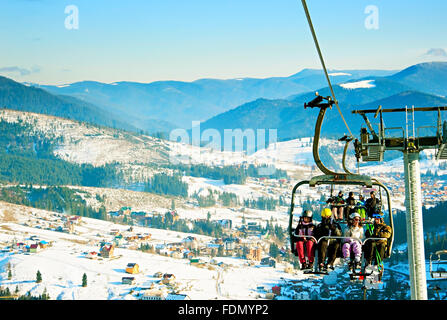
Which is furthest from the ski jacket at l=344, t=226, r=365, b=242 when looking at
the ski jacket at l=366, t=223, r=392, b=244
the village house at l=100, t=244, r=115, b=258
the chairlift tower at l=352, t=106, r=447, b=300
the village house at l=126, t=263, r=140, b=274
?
the village house at l=100, t=244, r=115, b=258

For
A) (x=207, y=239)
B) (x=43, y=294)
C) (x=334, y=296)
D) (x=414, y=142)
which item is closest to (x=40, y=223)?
(x=207, y=239)

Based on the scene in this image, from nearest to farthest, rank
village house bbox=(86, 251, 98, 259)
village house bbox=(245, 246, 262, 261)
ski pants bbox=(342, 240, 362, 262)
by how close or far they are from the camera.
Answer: ski pants bbox=(342, 240, 362, 262) < village house bbox=(86, 251, 98, 259) < village house bbox=(245, 246, 262, 261)

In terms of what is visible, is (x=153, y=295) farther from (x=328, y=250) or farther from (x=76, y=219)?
(x=328, y=250)

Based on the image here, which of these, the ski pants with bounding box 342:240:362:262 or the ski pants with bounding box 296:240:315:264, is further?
the ski pants with bounding box 342:240:362:262

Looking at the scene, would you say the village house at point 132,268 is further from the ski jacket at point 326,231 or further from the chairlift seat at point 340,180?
the chairlift seat at point 340,180

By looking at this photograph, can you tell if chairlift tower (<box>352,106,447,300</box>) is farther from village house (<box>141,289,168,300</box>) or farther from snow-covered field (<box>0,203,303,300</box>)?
village house (<box>141,289,168,300</box>)

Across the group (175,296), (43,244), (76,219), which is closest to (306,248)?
(175,296)

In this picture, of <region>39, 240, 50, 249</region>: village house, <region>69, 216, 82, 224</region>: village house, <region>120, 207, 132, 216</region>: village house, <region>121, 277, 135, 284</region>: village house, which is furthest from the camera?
<region>120, 207, 132, 216</region>: village house

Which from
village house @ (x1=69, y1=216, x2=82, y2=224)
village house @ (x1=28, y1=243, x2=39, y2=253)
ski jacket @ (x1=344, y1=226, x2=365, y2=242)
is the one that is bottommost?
village house @ (x1=28, y1=243, x2=39, y2=253)
